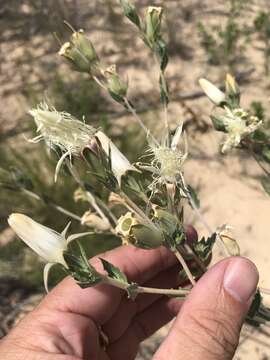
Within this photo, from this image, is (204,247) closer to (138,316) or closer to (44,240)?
(44,240)

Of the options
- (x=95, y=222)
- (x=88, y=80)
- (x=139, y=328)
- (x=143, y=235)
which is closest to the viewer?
(x=143, y=235)

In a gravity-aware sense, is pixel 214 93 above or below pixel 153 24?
below

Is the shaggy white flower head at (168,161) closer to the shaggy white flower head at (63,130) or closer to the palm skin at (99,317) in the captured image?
the shaggy white flower head at (63,130)

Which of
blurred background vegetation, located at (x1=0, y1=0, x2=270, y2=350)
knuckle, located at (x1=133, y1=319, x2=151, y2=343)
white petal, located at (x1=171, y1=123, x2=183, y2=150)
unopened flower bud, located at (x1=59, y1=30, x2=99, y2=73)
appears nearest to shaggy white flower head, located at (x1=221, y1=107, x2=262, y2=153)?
white petal, located at (x1=171, y1=123, x2=183, y2=150)

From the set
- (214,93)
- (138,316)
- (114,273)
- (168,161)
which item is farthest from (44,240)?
(138,316)

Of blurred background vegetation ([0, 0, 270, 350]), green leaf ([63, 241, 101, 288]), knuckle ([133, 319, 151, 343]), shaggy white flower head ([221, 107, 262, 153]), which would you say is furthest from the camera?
blurred background vegetation ([0, 0, 270, 350])

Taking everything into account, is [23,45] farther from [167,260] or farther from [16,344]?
[16,344]

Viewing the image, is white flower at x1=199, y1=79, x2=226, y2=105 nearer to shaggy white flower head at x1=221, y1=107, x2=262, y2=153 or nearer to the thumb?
shaggy white flower head at x1=221, y1=107, x2=262, y2=153

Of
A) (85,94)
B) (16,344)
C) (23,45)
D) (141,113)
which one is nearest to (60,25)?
(23,45)
